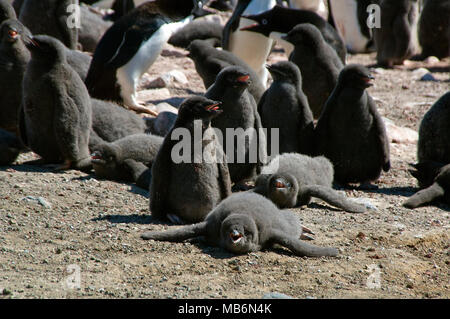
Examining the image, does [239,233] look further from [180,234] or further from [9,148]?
[9,148]

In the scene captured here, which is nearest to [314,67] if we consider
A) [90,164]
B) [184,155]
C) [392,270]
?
[90,164]

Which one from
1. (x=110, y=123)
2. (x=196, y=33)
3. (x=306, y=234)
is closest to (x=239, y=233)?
(x=306, y=234)

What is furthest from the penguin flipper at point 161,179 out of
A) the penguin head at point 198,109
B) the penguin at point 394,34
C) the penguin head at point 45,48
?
the penguin at point 394,34

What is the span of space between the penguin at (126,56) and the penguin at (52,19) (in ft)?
3.35

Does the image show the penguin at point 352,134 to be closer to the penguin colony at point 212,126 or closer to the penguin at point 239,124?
the penguin colony at point 212,126

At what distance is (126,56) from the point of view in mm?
8828

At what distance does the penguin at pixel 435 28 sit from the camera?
14.1 meters

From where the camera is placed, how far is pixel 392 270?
14.7ft

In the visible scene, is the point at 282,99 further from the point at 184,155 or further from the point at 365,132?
the point at 184,155

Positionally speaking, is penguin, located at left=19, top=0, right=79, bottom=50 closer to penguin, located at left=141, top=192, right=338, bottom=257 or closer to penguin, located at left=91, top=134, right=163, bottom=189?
penguin, located at left=91, top=134, right=163, bottom=189

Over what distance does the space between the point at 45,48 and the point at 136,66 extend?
2647 mm

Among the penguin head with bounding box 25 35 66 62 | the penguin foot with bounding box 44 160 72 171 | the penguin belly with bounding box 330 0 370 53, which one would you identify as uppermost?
the penguin head with bounding box 25 35 66 62

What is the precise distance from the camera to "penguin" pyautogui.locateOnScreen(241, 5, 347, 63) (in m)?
9.98

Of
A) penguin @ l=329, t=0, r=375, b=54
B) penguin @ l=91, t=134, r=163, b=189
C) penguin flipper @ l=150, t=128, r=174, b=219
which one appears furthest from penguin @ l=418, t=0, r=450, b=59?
penguin flipper @ l=150, t=128, r=174, b=219
